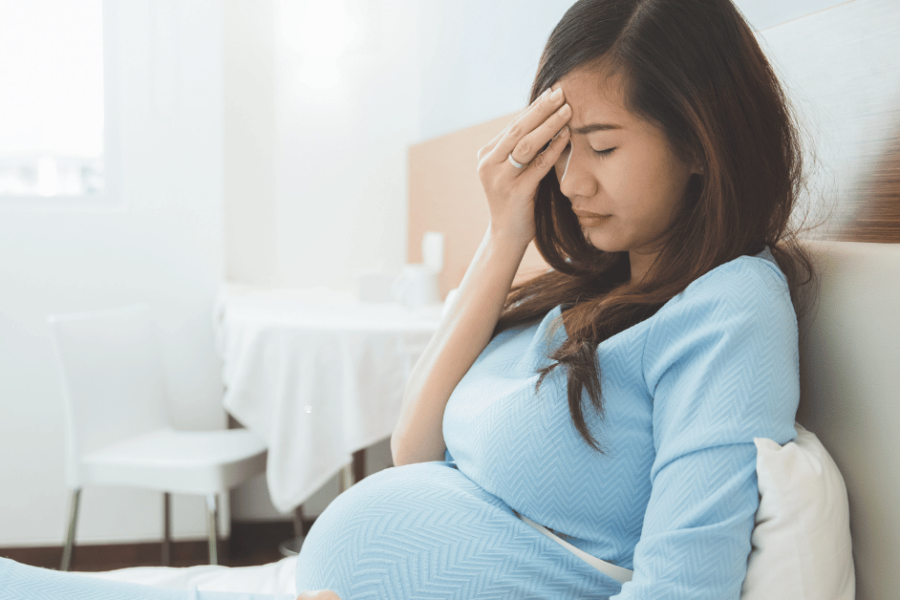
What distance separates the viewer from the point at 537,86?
996 millimetres

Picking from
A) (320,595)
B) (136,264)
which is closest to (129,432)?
(136,264)

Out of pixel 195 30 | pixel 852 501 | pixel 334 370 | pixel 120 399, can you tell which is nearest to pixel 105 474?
pixel 120 399

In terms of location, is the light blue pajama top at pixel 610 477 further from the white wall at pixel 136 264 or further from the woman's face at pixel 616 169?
the white wall at pixel 136 264

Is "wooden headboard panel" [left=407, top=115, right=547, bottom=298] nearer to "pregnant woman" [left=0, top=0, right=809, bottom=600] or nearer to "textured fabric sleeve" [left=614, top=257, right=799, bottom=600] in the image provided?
"pregnant woman" [left=0, top=0, right=809, bottom=600]

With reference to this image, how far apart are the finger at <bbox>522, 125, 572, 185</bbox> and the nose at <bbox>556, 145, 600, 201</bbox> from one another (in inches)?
0.9

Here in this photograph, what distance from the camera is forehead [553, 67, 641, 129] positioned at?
86 cm

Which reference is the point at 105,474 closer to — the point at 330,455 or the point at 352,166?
the point at 330,455

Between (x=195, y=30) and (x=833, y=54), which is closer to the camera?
(x=833, y=54)

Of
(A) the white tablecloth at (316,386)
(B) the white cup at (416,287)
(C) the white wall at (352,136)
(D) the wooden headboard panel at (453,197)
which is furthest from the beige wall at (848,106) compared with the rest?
(C) the white wall at (352,136)

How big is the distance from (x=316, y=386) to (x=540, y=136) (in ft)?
3.63

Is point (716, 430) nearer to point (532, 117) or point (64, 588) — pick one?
point (532, 117)

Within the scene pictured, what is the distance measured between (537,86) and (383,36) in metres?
2.38

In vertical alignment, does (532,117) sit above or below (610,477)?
above

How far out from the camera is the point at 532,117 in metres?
0.95
